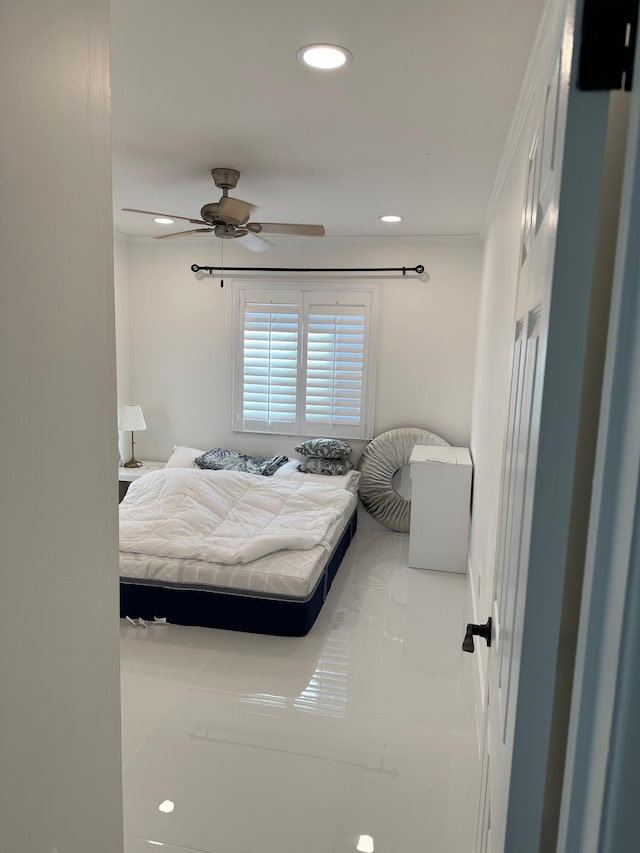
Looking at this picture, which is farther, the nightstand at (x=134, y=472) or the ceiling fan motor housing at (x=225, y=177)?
the nightstand at (x=134, y=472)

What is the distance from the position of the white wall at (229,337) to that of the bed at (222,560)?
1451mm

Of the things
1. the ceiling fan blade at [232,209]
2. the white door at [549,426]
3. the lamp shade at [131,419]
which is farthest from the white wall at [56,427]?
the lamp shade at [131,419]

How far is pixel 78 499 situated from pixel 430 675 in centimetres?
229

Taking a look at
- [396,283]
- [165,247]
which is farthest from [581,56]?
[165,247]

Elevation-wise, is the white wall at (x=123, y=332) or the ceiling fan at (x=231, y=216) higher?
the ceiling fan at (x=231, y=216)

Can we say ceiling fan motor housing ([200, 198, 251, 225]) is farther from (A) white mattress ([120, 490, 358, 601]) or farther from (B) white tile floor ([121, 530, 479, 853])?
(B) white tile floor ([121, 530, 479, 853])

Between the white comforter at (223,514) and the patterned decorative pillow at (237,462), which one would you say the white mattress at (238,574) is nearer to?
the white comforter at (223,514)

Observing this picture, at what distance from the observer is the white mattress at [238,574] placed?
3.12 meters

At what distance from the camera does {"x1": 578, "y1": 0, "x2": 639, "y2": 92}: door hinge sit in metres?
0.52

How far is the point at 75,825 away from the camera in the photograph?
1.23m

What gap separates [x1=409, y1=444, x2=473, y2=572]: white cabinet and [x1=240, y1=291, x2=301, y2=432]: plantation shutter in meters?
1.54

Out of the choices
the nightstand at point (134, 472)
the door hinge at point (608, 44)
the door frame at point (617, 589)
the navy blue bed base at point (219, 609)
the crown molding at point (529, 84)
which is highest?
the crown molding at point (529, 84)

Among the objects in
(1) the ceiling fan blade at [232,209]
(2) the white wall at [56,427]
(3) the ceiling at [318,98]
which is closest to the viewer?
(2) the white wall at [56,427]

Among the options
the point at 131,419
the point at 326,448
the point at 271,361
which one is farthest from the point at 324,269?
the point at 131,419
